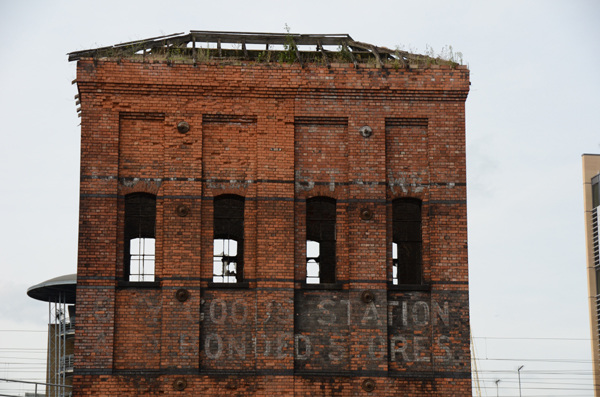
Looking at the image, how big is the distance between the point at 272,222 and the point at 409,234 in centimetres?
322

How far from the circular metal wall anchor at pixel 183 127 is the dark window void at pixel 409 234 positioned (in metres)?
5.05

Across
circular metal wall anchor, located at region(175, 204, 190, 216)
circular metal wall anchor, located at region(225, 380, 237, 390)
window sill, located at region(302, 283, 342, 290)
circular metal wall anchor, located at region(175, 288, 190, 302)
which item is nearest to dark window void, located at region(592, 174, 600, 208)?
window sill, located at region(302, 283, 342, 290)

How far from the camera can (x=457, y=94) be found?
870 inches

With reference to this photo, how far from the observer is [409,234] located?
21891 millimetres

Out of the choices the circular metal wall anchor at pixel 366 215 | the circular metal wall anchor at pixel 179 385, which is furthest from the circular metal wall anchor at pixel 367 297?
the circular metal wall anchor at pixel 179 385

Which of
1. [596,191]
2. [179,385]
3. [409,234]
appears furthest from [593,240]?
[179,385]

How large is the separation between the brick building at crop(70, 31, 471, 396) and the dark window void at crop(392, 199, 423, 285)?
0.12 ft

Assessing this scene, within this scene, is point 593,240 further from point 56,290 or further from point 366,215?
point 366,215

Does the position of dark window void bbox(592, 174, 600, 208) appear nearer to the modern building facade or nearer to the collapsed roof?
the modern building facade

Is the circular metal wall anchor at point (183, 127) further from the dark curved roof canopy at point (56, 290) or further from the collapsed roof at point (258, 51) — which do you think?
the dark curved roof canopy at point (56, 290)

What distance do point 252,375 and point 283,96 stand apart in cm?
641

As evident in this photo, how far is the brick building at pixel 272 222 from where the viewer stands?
20.6 metres

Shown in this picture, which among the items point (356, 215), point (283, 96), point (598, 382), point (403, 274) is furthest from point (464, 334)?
point (598, 382)

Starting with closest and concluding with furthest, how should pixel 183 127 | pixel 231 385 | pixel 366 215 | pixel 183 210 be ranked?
pixel 231 385, pixel 183 210, pixel 366 215, pixel 183 127
